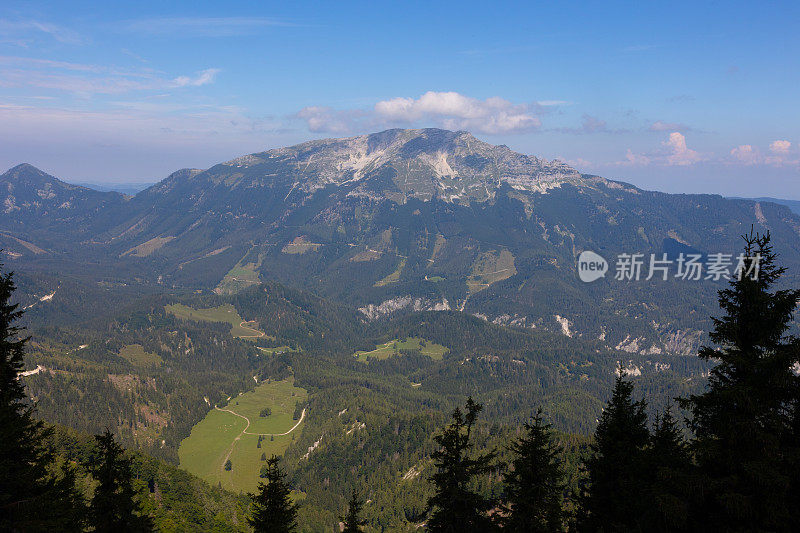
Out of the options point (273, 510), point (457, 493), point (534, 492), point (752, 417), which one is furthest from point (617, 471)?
point (273, 510)

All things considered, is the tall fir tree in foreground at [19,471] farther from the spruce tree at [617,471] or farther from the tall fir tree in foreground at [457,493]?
the spruce tree at [617,471]

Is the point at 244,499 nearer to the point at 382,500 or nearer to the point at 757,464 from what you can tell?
the point at 382,500

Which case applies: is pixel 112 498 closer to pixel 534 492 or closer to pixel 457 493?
pixel 457 493

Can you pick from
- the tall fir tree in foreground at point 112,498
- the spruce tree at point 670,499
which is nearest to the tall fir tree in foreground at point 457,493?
the spruce tree at point 670,499

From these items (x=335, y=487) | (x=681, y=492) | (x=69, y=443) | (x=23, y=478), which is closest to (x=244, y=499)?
(x=335, y=487)

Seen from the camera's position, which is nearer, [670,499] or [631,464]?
[670,499]

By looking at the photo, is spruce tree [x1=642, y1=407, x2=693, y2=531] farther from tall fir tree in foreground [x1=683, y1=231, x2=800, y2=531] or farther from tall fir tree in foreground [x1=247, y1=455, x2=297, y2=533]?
tall fir tree in foreground [x1=247, y1=455, x2=297, y2=533]

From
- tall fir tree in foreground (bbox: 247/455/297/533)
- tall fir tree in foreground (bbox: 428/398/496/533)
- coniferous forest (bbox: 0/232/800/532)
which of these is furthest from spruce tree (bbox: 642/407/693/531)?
tall fir tree in foreground (bbox: 247/455/297/533)
